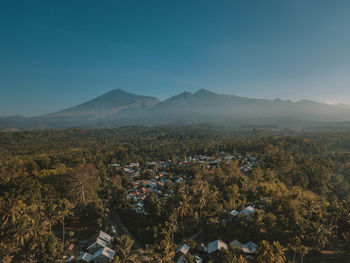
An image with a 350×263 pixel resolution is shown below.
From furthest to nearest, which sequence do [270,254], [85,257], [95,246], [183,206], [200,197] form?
[200,197]
[183,206]
[95,246]
[85,257]
[270,254]

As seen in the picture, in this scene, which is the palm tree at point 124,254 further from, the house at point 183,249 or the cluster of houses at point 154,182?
the cluster of houses at point 154,182

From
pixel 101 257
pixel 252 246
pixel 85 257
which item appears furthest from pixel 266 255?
pixel 85 257

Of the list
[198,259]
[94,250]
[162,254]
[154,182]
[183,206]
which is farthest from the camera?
[154,182]

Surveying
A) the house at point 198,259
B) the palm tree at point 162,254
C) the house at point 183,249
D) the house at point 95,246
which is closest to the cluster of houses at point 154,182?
the house at point 95,246

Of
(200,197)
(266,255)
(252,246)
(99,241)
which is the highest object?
(200,197)

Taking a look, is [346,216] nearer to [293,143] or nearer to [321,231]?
[321,231]

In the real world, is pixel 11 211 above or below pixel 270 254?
above

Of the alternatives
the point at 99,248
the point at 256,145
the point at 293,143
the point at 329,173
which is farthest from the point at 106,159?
the point at 293,143

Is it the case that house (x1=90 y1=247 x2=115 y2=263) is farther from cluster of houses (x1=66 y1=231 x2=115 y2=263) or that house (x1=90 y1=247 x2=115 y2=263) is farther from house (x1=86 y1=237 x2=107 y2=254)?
house (x1=86 y1=237 x2=107 y2=254)

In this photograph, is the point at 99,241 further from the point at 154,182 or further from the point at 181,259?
the point at 154,182
